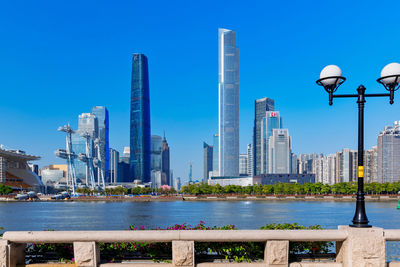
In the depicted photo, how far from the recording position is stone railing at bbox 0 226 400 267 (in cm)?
955

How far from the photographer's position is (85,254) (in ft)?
31.9

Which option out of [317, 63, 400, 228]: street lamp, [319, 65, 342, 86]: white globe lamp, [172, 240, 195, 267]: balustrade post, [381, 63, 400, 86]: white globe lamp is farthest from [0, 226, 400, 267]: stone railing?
[381, 63, 400, 86]: white globe lamp

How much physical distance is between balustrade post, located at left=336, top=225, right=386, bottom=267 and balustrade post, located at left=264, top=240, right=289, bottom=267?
63.6 inches

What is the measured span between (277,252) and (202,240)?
78.8 inches

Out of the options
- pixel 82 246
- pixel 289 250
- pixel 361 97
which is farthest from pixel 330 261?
pixel 82 246

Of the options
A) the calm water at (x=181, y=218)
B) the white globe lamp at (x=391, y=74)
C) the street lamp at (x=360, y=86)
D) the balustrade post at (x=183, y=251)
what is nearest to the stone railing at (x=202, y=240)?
the balustrade post at (x=183, y=251)

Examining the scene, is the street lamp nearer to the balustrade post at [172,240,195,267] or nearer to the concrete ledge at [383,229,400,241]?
the concrete ledge at [383,229,400,241]

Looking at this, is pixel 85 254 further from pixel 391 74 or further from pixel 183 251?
pixel 391 74

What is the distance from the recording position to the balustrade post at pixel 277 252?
9.79 meters

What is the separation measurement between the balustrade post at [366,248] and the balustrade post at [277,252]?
162 centimetres

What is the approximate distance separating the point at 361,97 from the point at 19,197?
200m

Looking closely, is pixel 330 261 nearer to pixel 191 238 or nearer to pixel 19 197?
pixel 191 238

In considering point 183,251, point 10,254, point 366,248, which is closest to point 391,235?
point 366,248

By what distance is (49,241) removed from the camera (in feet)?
31.4
